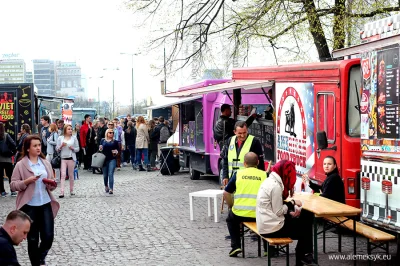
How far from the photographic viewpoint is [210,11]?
24797 mm

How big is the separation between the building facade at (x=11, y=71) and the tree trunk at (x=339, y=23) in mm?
139897

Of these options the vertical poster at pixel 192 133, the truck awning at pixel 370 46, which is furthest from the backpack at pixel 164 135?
the truck awning at pixel 370 46

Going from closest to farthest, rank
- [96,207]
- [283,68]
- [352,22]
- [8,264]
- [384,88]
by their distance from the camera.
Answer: [8,264] → [384,88] → [283,68] → [96,207] → [352,22]

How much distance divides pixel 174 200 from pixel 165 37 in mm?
8573

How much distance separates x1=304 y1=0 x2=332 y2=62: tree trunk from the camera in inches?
874

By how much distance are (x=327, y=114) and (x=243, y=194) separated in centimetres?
256

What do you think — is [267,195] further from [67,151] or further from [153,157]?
[153,157]

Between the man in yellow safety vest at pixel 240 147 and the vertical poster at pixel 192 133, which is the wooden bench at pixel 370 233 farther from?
the vertical poster at pixel 192 133

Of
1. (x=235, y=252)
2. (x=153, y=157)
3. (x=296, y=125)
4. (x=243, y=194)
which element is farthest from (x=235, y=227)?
(x=153, y=157)

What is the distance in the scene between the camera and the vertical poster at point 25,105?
81.8 ft

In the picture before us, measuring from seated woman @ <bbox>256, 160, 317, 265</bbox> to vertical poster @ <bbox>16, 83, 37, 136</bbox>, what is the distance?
16.8 metres

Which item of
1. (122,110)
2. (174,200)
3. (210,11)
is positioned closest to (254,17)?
(210,11)

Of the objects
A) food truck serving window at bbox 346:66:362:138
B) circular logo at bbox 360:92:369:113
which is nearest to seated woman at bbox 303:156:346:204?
food truck serving window at bbox 346:66:362:138

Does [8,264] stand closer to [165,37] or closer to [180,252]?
[180,252]
